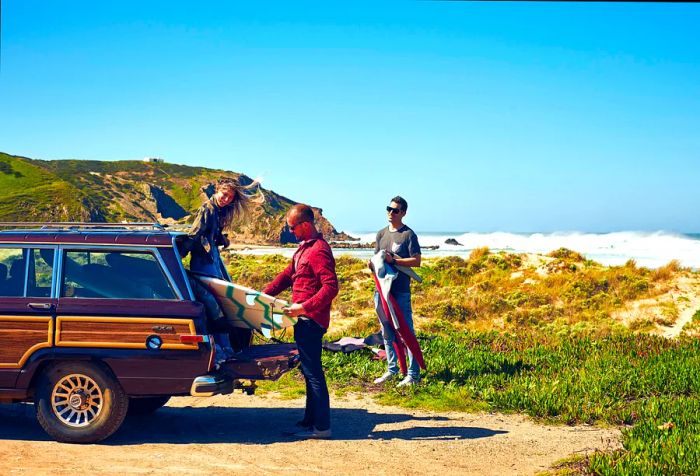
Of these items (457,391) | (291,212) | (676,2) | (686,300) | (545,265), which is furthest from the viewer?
(545,265)

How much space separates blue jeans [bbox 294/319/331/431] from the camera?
7.34 m

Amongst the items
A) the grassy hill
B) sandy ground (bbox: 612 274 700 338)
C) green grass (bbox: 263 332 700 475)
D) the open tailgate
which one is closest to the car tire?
the open tailgate

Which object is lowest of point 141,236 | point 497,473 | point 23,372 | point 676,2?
point 497,473

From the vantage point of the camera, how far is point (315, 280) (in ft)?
24.2

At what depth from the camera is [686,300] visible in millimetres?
20078

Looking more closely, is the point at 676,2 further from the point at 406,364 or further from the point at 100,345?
the point at 406,364

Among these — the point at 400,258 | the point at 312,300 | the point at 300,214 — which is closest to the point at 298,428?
the point at 312,300

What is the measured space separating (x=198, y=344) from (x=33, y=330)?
1.59m

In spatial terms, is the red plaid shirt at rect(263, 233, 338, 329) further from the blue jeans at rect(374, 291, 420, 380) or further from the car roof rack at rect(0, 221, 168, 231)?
the blue jeans at rect(374, 291, 420, 380)

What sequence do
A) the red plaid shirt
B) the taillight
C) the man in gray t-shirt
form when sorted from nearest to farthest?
the taillight
the red plaid shirt
the man in gray t-shirt

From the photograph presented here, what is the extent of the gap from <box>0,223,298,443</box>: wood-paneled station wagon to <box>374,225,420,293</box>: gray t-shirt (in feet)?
9.48

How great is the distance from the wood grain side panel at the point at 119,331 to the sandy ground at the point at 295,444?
978mm

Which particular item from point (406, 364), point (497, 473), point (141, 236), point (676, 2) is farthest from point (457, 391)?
point (676, 2)

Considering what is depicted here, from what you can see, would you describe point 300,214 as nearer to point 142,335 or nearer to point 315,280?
point 315,280
